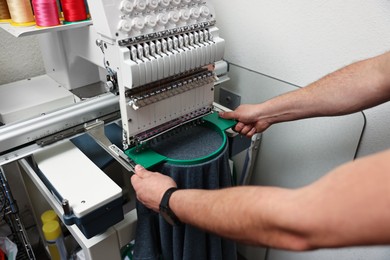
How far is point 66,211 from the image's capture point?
0.78 metres

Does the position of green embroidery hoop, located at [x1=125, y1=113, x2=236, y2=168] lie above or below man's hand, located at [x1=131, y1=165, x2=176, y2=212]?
above

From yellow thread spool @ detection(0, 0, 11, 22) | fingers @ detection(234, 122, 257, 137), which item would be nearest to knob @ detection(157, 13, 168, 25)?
fingers @ detection(234, 122, 257, 137)

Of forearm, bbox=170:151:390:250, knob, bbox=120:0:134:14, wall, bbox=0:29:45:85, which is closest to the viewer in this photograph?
forearm, bbox=170:151:390:250

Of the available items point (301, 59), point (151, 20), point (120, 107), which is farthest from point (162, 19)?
point (301, 59)

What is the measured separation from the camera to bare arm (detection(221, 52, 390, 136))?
918 mm

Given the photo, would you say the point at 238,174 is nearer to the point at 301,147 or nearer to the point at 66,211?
the point at 301,147

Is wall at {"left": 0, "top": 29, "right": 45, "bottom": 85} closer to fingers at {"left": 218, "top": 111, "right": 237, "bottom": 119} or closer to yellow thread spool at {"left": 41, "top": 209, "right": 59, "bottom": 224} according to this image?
yellow thread spool at {"left": 41, "top": 209, "right": 59, "bottom": 224}

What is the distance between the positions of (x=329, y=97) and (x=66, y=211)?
81cm

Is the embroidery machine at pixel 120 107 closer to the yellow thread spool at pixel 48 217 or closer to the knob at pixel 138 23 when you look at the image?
the knob at pixel 138 23

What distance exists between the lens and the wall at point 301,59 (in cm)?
100

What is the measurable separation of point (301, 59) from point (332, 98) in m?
0.24

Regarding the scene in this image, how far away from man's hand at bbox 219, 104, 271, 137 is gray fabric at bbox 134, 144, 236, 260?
16cm

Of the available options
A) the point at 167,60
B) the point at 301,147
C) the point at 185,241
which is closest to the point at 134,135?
the point at 167,60

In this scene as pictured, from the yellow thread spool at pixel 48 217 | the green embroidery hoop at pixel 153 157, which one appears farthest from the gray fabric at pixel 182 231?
the yellow thread spool at pixel 48 217
